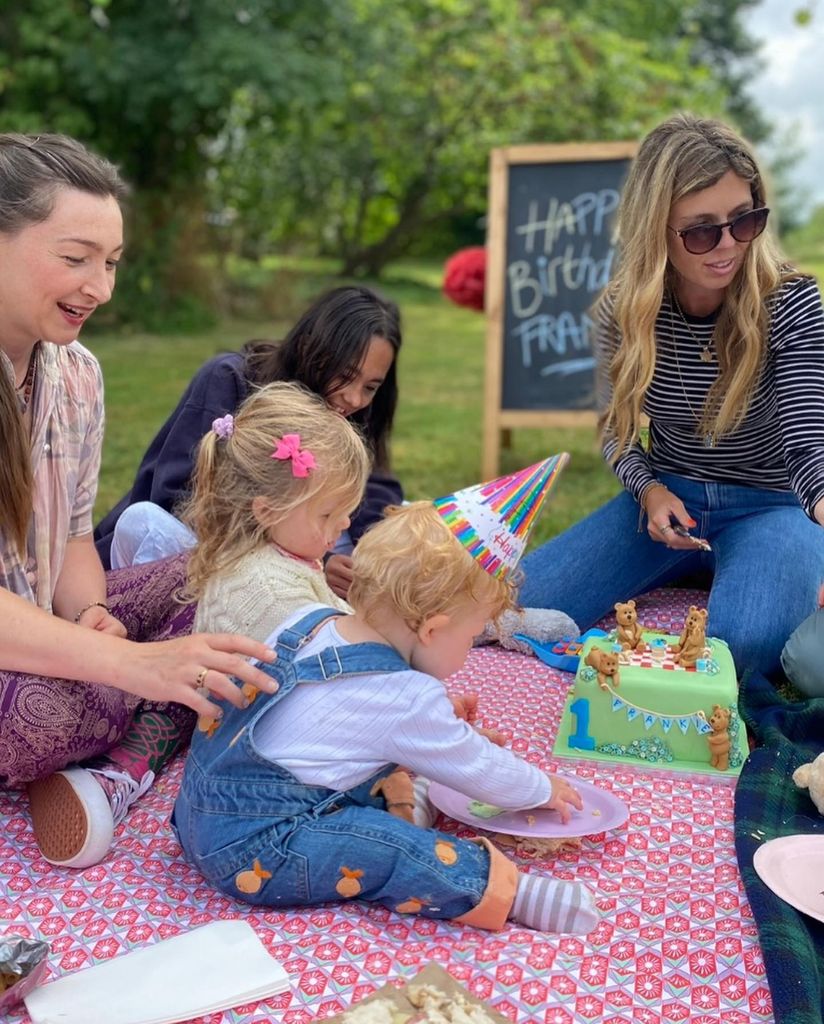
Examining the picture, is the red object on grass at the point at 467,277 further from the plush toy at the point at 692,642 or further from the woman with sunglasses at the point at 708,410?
the plush toy at the point at 692,642

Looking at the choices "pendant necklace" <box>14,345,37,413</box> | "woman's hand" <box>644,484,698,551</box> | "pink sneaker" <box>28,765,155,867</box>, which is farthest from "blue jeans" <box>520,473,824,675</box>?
"pendant necklace" <box>14,345,37,413</box>

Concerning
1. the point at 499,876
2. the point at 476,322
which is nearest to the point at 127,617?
the point at 499,876

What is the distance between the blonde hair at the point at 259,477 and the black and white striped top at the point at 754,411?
117 centimetres

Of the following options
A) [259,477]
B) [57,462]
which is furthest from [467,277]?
[259,477]

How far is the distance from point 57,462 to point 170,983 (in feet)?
3.54

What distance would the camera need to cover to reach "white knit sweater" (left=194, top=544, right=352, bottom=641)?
1972 mm

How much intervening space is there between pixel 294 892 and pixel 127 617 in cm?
91

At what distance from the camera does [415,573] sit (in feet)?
5.72

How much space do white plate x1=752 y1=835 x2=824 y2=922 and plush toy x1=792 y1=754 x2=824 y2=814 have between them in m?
0.18

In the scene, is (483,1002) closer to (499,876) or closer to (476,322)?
(499,876)

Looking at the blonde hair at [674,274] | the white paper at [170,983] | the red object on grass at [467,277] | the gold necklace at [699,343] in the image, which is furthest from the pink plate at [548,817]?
the red object on grass at [467,277]

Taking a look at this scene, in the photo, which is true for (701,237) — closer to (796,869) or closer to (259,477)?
(259,477)

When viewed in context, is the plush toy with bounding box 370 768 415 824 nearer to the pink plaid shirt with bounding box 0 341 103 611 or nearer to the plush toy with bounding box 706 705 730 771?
the plush toy with bounding box 706 705 730 771

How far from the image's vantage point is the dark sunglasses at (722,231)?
2.54m
